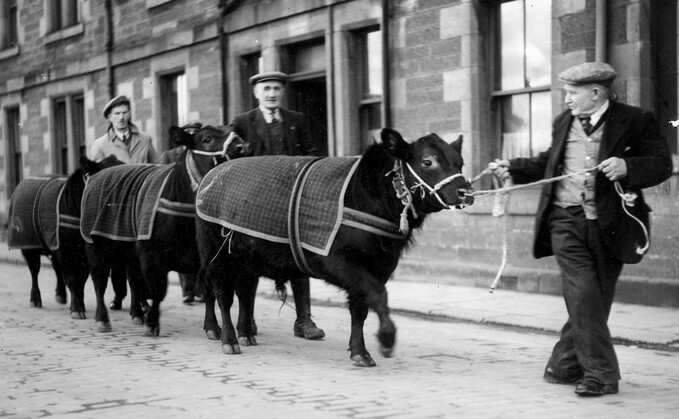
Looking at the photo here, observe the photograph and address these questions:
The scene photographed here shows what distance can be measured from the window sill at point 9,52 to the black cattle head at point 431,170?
22082 mm

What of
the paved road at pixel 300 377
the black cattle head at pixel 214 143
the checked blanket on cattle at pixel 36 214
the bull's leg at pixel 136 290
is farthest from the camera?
the checked blanket on cattle at pixel 36 214

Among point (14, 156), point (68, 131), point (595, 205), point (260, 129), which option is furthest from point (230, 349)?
point (14, 156)

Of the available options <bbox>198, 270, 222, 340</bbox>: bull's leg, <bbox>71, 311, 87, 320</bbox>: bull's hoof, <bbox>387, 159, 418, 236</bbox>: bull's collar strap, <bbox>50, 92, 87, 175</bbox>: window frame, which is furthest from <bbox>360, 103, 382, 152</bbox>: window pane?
<bbox>50, 92, 87, 175</bbox>: window frame

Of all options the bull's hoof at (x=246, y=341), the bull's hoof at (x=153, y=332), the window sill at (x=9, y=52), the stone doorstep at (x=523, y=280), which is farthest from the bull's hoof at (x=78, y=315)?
the window sill at (x=9, y=52)

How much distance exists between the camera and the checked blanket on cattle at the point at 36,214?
35.1 feet

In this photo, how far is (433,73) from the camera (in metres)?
13.2

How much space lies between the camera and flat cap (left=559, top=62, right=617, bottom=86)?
5.95 meters

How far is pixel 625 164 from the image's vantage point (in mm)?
5730

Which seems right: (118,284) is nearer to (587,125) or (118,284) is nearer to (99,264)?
(99,264)

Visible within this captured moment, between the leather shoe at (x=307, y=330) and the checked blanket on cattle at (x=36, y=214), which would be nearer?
the leather shoe at (x=307, y=330)

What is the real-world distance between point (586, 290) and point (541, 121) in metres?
6.53

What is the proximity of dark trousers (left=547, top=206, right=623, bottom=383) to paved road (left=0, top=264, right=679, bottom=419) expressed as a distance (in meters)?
0.19

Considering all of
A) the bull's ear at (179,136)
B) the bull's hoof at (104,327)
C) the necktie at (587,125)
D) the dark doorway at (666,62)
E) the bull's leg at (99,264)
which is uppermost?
the dark doorway at (666,62)

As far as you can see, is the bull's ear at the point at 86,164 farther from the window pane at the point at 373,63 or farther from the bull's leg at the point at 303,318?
the window pane at the point at 373,63
